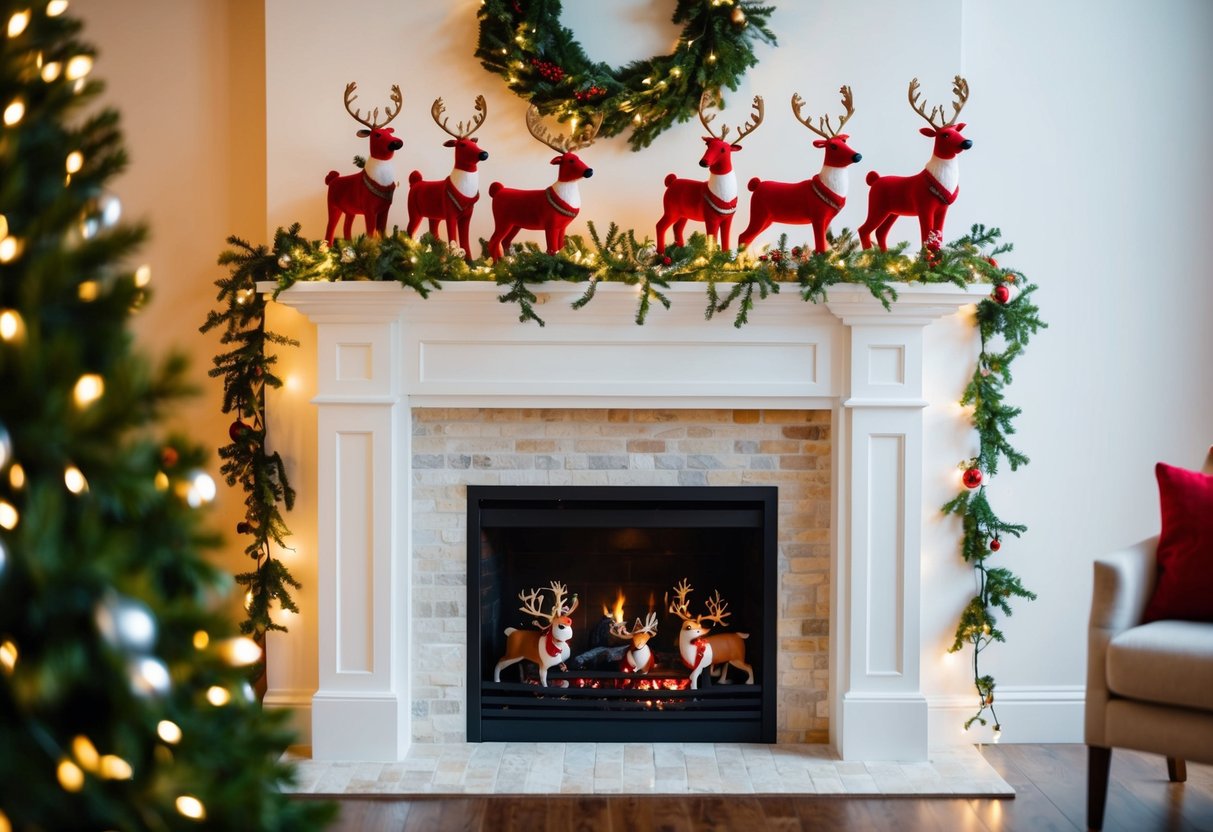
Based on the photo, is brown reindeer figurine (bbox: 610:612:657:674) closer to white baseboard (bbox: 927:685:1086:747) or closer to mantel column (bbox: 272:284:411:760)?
mantel column (bbox: 272:284:411:760)

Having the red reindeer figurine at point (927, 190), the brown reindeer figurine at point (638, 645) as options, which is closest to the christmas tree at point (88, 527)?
the brown reindeer figurine at point (638, 645)

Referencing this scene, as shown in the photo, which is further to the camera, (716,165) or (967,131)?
(967,131)

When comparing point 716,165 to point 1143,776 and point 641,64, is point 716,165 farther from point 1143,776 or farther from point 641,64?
point 1143,776

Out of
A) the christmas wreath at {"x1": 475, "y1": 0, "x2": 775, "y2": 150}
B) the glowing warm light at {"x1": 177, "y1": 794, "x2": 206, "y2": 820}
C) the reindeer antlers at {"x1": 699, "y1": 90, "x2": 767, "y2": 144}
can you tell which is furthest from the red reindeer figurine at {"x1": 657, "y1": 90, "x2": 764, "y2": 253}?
the glowing warm light at {"x1": 177, "y1": 794, "x2": 206, "y2": 820}

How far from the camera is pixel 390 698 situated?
3.27 meters

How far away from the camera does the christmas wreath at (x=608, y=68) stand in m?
3.31

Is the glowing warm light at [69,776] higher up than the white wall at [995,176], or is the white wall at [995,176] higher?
the white wall at [995,176]

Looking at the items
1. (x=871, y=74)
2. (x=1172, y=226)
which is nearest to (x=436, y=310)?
(x=871, y=74)

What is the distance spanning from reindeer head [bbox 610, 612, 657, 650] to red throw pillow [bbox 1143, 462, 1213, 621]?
1.50 metres

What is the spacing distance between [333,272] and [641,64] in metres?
1.19

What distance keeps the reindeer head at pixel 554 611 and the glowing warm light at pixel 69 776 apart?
2.36 metres

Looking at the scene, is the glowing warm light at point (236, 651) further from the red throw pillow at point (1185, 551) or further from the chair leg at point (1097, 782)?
the red throw pillow at point (1185, 551)

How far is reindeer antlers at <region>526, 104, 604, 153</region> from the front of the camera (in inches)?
132

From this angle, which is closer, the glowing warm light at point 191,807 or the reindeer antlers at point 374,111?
the glowing warm light at point 191,807
